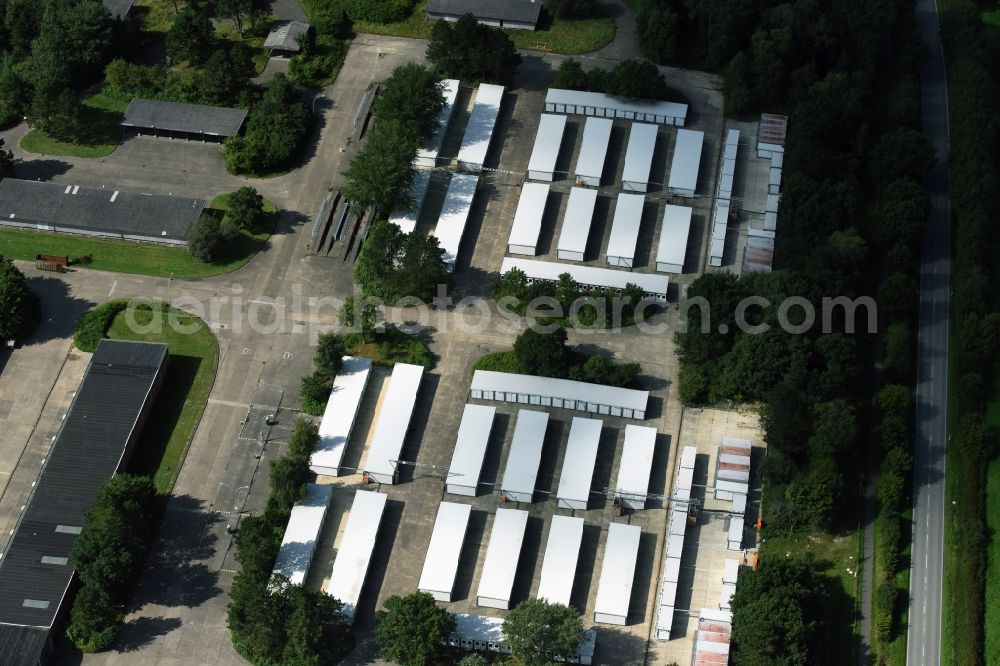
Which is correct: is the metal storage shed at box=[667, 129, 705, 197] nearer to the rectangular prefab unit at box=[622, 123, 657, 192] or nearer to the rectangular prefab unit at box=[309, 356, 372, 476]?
the rectangular prefab unit at box=[622, 123, 657, 192]

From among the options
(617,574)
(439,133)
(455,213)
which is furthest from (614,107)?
(617,574)

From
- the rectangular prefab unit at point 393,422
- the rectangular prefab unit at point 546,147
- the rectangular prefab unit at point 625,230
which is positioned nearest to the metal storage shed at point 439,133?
the rectangular prefab unit at point 546,147

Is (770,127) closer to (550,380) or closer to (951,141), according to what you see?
(951,141)

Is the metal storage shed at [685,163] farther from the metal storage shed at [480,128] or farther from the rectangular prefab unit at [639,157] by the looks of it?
the metal storage shed at [480,128]

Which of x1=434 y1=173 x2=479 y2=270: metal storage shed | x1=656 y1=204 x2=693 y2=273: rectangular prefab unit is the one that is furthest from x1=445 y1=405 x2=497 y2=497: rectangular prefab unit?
x1=656 y1=204 x2=693 y2=273: rectangular prefab unit

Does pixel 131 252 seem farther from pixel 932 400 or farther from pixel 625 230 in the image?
pixel 932 400

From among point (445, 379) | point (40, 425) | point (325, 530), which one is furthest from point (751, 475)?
point (40, 425)
